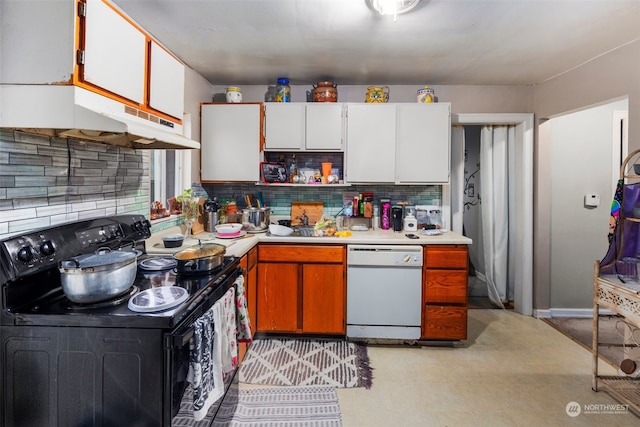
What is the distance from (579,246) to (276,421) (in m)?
3.30

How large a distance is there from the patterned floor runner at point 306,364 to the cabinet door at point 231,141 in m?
1.47

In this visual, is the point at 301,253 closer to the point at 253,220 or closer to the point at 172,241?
the point at 253,220

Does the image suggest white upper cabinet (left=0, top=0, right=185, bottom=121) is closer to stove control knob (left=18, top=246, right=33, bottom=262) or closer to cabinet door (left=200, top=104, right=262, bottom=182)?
stove control knob (left=18, top=246, right=33, bottom=262)

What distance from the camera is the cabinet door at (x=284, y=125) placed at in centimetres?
308

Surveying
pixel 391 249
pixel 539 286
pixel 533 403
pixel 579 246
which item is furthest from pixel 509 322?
pixel 391 249

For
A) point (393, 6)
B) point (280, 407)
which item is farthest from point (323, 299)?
point (393, 6)

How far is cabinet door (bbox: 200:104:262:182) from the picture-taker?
10.1ft

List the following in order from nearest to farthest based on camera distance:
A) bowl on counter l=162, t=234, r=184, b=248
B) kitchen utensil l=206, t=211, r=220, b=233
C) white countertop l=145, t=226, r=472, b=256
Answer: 1. bowl on counter l=162, t=234, r=184, b=248
2. white countertop l=145, t=226, r=472, b=256
3. kitchen utensil l=206, t=211, r=220, b=233

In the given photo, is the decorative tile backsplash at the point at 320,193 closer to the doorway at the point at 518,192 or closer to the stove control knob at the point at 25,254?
the doorway at the point at 518,192

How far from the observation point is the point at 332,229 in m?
2.98

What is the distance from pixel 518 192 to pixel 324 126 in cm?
207

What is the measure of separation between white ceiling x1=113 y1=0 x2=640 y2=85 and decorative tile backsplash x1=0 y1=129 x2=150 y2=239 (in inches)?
34.8

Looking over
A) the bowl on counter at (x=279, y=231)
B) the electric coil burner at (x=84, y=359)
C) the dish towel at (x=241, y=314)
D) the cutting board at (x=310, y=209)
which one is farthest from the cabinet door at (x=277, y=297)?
the electric coil burner at (x=84, y=359)
